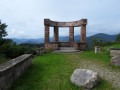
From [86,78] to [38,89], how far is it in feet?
5.40

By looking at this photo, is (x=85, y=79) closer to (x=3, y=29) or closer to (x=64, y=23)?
(x=64, y=23)

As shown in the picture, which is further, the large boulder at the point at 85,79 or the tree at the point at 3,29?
the tree at the point at 3,29

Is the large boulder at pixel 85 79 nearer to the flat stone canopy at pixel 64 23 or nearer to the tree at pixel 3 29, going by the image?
the flat stone canopy at pixel 64 23

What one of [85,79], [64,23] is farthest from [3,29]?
[85,79]

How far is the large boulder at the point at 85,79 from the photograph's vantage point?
3030 mm

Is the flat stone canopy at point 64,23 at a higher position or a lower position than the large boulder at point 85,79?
higher

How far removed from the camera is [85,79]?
3.16 m

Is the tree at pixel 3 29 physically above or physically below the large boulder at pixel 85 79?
above

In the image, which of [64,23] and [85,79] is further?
[64,23]

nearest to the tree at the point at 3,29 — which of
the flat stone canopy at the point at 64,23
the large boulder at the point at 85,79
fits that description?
the flat stone canopy at the point at 64,23

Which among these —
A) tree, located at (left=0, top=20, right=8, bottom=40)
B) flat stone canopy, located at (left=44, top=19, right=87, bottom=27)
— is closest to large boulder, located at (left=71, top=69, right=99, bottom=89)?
flat stone canopy, located at (left=44, top=19, right=87, bottom=27)

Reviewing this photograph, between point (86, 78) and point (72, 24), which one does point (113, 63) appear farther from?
point (72, 24)

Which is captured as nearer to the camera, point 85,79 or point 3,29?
point 85,79

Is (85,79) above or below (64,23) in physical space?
below
